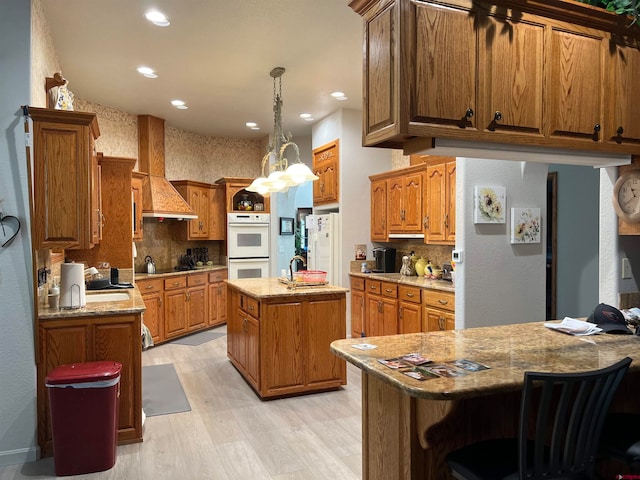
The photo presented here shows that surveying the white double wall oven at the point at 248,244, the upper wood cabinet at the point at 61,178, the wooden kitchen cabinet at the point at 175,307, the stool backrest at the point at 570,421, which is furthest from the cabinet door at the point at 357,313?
the stool backrest at the point at 570,421

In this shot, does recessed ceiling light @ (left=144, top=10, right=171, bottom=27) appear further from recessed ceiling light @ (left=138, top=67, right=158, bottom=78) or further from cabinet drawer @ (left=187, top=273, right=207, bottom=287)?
cabinet drawer @ (left=187, top=273, right=207, bottom=287)

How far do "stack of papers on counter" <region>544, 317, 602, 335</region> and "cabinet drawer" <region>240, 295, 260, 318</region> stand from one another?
92.2 inches

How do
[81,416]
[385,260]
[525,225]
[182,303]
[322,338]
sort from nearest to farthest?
[81,416]
[525,225]
[322,338]
[385,260]
[182,303]

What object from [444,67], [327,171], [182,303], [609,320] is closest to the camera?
[444,67]

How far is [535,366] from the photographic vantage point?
5.78 ft

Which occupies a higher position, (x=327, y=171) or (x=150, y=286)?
(x=327, y=171)

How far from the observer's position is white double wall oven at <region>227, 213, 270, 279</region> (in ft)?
23.9

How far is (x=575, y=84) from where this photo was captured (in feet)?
7.13

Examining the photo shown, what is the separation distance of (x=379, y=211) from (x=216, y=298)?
2.95 meters

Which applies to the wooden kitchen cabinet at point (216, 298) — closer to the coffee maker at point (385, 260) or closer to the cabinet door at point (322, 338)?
the coffee maker at point (385, 260)

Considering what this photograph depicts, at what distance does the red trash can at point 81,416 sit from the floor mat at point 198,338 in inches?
A: 128

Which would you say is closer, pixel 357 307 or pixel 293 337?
pixel 293 337

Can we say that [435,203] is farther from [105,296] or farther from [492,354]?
[105,296]

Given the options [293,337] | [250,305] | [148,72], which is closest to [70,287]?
[250,305]
